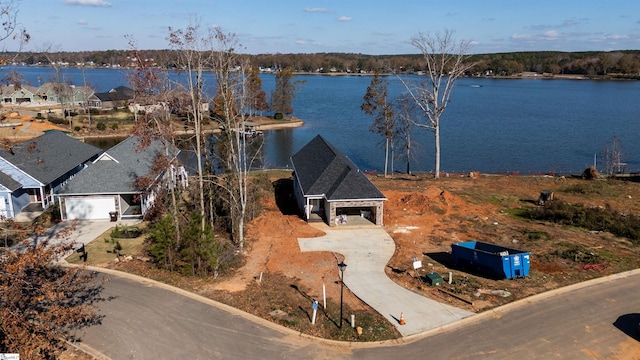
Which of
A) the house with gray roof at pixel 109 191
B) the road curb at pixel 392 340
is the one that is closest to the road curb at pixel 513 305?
the road curb at pixel 392 340

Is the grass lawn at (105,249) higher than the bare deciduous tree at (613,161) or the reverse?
the reverse

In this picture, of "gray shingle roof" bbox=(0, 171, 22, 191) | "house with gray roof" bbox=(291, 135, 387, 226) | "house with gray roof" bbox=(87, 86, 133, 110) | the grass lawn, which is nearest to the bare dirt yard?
"house with gray roof" bbox=(291, 135, 387, 226)

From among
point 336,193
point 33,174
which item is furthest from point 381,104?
point 33,174

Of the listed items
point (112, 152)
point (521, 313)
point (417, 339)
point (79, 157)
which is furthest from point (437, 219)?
point (79, 157)

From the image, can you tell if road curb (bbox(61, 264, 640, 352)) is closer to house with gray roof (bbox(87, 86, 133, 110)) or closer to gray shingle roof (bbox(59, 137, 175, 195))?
gray shingle roof (bbox(59, 137, 175, 195))

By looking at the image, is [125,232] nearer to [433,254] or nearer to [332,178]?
[332,178]

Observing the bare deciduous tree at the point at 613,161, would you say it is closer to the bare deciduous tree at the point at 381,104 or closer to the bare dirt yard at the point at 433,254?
the bare dirt yard at the point at 433,254

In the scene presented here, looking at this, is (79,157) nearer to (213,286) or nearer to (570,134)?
(213,286)
